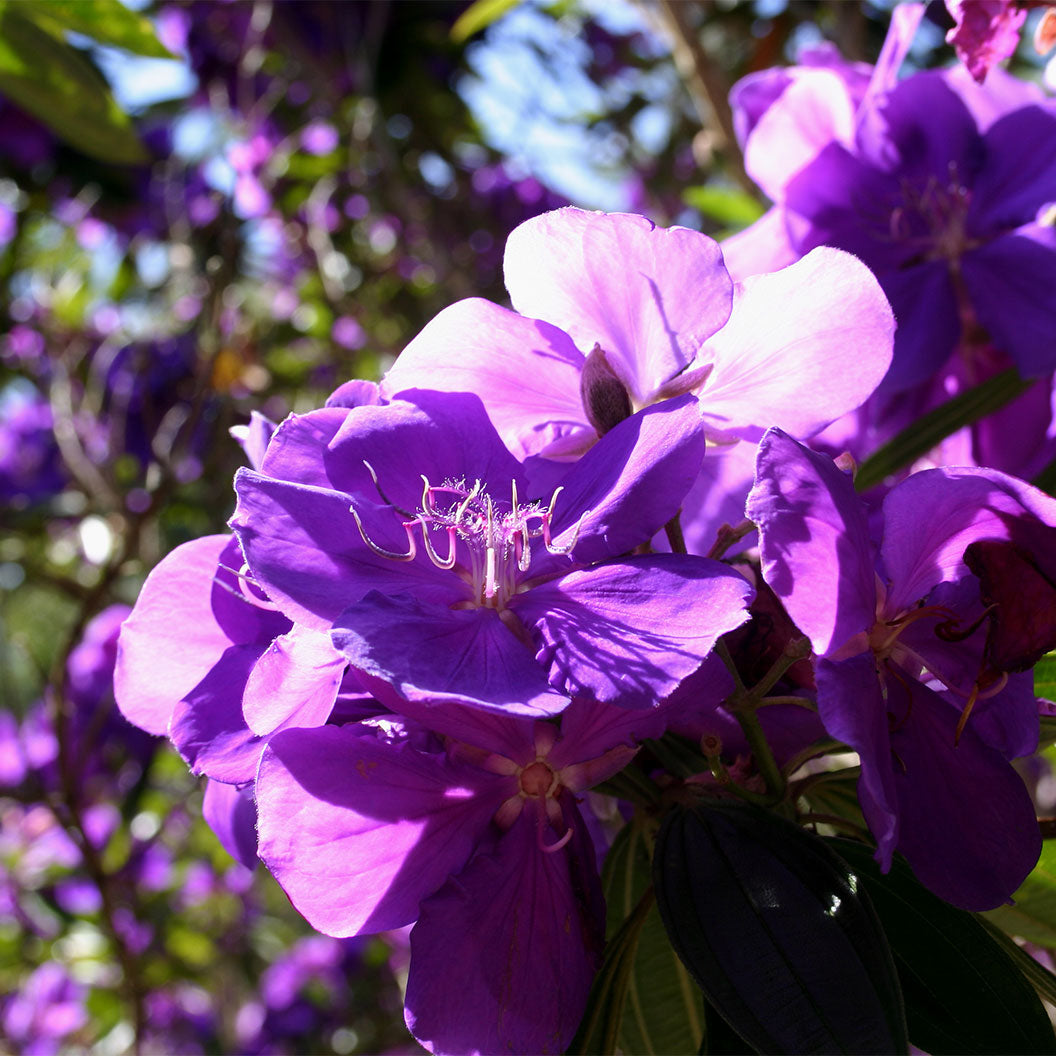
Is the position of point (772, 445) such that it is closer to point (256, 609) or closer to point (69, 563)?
point (256, 609)

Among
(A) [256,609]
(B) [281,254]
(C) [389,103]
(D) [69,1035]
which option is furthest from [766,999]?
(D) [69,1035]

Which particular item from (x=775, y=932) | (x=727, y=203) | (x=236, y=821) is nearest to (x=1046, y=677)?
(x=775, y=932)

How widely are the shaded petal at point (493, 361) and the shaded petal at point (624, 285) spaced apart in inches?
0.6

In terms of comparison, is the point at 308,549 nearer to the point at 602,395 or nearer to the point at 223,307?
the point at 602,395

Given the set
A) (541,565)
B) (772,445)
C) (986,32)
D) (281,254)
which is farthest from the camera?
(281,254)

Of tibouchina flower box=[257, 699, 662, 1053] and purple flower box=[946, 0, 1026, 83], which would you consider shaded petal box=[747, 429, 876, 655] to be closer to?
tibouchina flower box=[257, 699, 662, 1053]

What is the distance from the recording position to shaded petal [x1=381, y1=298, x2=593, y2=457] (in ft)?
2.10

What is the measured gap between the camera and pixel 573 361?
649 millimetres

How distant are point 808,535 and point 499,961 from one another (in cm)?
24

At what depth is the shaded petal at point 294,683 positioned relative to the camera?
528mm

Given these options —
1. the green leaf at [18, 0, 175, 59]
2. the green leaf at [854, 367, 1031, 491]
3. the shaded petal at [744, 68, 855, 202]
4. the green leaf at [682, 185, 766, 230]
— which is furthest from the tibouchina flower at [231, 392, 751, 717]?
the green leaf at [682, 185, 766, 230]

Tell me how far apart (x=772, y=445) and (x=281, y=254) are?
3.27 meters

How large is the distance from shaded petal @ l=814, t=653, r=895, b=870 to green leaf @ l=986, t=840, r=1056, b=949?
0.84ft

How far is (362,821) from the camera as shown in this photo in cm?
53
